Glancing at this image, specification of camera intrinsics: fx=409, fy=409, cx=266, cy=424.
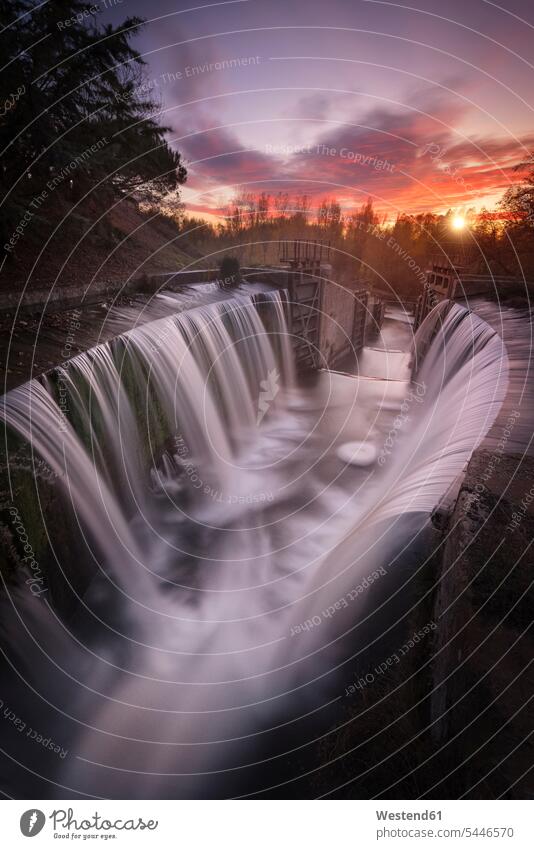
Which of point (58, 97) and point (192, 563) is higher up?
point (58, 97)

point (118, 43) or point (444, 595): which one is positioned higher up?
point (118, 43)

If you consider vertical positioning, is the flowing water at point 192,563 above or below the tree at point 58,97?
below

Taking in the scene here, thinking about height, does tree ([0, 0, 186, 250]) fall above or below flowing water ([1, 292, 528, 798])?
above

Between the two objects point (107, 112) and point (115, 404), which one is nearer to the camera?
point (115, 404)

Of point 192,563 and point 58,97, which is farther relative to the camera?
point 58,97

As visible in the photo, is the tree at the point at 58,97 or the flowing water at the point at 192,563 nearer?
the flowing water at the point at 192,563

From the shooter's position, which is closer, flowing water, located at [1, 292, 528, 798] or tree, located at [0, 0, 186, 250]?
flowing water, located at [1, 292, 528, 798]
